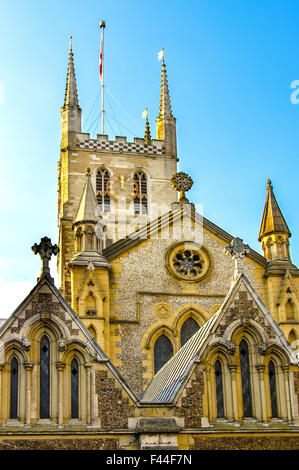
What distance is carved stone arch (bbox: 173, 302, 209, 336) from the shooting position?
28625 millimetres

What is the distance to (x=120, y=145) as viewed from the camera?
54875 millimetres

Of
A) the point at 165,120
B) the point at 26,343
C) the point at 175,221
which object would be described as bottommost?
the point at 26,343

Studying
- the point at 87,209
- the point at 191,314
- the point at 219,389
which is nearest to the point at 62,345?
the point at 219,389

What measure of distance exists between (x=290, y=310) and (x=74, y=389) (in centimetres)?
1192

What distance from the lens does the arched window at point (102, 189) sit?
172ft

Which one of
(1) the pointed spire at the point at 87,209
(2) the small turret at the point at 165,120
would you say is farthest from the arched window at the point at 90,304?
(2) the small turret at the point at 165,120

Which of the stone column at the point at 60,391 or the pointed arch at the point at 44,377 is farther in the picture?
the pointed arch at the point at 44,377

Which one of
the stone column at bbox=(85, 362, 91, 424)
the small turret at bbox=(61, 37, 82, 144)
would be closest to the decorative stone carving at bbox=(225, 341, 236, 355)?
the stone column at bbox=(85, 362, 91, 424)

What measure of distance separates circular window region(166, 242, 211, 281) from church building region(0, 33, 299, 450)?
1.5 inches

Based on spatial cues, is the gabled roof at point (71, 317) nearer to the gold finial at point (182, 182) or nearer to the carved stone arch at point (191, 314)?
the carved stone arch at point (191, 314)

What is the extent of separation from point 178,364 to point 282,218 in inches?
443

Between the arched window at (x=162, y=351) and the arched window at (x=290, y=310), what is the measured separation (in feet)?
14.1

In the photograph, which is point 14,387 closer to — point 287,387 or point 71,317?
point 71,317

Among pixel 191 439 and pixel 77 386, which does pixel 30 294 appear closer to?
pixel 77 386
